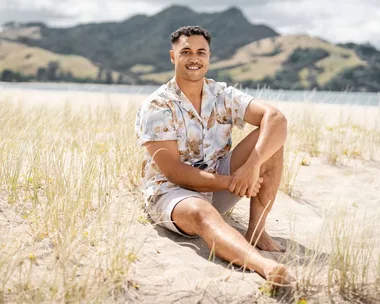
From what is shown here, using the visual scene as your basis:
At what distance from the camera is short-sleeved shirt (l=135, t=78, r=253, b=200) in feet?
10.6

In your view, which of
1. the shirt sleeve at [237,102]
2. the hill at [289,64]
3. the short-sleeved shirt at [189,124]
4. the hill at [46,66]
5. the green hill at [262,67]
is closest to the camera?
the short-sleeved shirt at [189,124]

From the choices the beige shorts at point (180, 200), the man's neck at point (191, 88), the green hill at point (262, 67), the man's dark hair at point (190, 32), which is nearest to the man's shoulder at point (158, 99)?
the man's neck at point (191, 88)

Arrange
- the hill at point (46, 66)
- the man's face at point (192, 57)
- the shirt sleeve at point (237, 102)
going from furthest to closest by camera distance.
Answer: the hill at point (46, 66) < the shirt sleeve at point (237, 102) < the man's face at point (192, 57)

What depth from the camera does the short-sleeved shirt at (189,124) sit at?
10.6 feet

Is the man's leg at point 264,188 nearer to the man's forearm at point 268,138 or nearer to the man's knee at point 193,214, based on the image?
the man's forearm at point 268,138

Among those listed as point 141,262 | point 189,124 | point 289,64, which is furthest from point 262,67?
point 141,262

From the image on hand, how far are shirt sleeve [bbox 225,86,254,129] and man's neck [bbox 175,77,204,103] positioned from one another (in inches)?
7.9

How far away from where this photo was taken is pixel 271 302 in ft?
8.36

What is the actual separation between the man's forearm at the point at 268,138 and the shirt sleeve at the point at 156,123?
504 mm

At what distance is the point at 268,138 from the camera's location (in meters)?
3.15

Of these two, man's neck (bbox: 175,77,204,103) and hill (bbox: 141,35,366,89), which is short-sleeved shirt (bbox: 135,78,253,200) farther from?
hill (bbox: 141,35,366,89)

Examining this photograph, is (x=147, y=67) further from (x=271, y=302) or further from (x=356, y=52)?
(x=271, y=302)

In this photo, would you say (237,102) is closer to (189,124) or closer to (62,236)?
(189,124)

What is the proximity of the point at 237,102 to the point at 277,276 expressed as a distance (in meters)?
1.32
